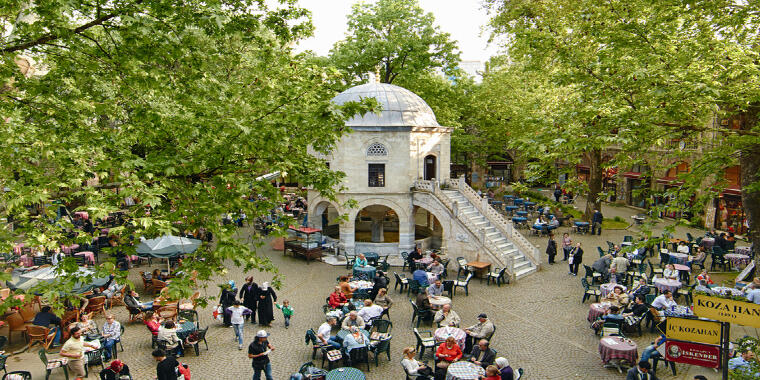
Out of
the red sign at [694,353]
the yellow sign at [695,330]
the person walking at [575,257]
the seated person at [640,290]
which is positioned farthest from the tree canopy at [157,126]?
the person walking at [575,257]

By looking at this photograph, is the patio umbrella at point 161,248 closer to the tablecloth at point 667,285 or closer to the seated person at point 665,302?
the seated person at point 665,302

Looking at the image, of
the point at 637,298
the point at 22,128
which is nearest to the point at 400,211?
the point at 637,298

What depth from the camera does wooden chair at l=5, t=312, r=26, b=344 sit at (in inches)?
580

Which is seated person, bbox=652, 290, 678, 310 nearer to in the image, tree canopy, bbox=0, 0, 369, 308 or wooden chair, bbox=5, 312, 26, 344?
tree canopy, bbox=0, 0, 369, 308

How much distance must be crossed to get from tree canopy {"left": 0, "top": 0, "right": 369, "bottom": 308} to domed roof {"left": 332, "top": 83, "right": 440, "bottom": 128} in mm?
15454

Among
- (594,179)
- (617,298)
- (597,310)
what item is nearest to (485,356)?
(597,310)

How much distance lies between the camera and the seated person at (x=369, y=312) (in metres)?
14.8

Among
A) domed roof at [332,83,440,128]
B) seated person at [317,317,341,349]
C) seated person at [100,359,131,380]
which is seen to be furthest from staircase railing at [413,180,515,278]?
seated person at [100,359,131,380]

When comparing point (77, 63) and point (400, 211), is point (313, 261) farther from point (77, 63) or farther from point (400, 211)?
point (77, 63)

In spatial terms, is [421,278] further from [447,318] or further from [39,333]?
[39,333]

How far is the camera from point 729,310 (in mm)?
8992

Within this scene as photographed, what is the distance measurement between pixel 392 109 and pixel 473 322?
13.9 meters

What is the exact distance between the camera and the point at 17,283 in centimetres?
1482

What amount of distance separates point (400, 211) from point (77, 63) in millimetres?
19334
